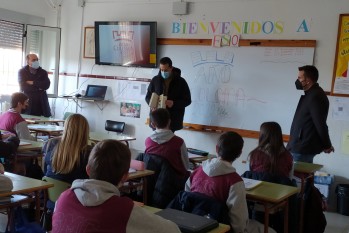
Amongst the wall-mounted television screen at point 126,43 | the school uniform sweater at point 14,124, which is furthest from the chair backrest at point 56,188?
the wall-mounted television screen at point 126,43

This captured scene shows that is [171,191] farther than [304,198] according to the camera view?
No

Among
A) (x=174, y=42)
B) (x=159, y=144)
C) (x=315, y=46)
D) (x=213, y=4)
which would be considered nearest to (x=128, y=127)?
(x=174, y=42)

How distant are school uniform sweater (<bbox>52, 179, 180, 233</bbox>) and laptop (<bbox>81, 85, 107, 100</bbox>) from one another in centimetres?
595

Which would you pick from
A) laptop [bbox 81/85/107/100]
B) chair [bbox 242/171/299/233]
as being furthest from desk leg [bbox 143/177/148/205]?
laptop [bbox 81/85/107/100]

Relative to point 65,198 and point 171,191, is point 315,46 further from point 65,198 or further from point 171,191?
point 65,198

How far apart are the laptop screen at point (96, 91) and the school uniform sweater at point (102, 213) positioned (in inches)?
235

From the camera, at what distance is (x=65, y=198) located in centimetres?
161

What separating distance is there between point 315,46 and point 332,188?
1.82m

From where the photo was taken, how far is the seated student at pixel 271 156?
3.19 meters

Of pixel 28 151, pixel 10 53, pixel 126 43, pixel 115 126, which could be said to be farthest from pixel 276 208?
pixel 10 53

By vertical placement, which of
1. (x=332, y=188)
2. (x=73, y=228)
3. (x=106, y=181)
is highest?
(x=106, y=181)

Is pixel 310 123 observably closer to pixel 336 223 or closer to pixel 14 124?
pixel 336 223

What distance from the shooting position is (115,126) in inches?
286

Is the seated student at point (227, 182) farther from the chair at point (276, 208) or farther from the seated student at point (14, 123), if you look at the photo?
the seated student at point (14, 123)
